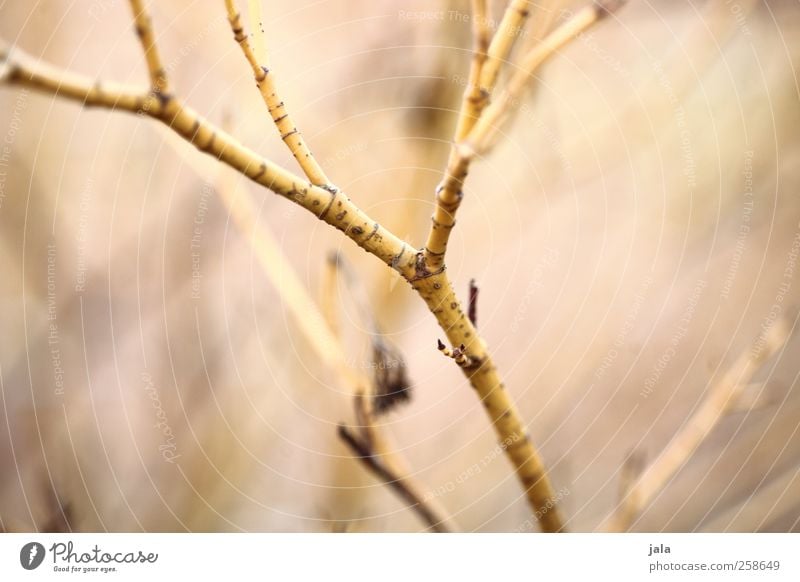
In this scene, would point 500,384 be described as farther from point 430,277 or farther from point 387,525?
point 387,525

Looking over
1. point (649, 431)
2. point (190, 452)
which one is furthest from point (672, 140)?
point (190, 452)

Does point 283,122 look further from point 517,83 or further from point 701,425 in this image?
point 701,425

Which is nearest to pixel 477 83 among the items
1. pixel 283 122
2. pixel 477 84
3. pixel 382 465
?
pixel 477 84

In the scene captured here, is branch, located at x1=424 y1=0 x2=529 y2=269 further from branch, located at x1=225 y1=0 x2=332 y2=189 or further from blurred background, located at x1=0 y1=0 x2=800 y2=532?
blurred background, located at x1=0 y1=0 x2=800 y2=532

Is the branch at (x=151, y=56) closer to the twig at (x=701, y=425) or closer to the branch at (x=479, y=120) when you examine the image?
the branch at (x=479, y=120)

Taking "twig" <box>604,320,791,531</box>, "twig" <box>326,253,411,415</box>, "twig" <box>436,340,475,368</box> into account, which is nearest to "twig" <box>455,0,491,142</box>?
"twig" <box>436,340,475,368</box>
